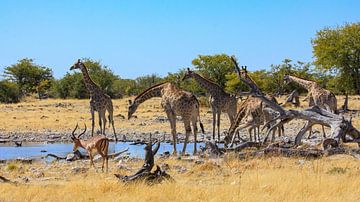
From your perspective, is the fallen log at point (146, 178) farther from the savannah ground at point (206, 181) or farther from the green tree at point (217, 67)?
the green tree at point (217, 67)

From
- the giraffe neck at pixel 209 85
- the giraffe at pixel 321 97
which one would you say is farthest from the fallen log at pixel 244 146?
the giraffe at pixel 321 97

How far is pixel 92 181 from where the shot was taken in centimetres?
1075

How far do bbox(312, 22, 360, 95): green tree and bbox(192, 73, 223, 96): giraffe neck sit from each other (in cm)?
2415

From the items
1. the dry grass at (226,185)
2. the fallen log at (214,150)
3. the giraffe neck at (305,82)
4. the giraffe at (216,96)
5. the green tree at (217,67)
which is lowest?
the dry grass at (226,185)

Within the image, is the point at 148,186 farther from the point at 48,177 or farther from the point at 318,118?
the point at 318,118

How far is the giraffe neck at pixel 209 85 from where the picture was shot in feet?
64.3

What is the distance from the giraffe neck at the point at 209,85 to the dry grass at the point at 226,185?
6.94 meters

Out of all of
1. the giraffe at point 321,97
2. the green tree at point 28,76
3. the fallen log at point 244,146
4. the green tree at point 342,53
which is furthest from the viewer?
the green tree at point 28,76

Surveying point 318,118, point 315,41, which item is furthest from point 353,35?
point 318,118

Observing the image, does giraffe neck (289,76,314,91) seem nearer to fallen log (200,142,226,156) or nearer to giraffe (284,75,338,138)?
giraffe (284,75,338,138)

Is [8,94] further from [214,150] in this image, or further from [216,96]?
[214,150]

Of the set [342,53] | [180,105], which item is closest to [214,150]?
[180,105]

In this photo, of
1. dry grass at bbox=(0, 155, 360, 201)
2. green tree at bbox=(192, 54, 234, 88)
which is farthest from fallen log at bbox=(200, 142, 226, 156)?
green tree at bbox=(192, 54, 234, 88)

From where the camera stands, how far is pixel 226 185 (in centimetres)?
1036
